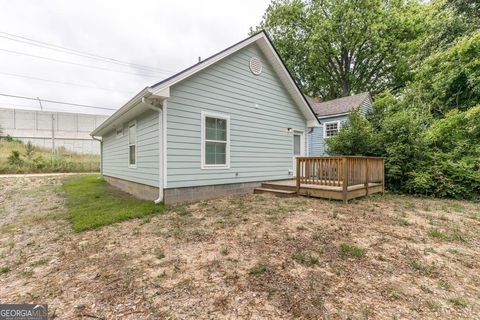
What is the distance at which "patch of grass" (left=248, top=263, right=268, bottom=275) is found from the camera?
100 inches

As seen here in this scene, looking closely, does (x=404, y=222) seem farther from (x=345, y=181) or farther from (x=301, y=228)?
(x=301, y=228)

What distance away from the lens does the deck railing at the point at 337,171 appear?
5.88 meters

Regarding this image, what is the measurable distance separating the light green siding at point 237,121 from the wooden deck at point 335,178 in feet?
4.85

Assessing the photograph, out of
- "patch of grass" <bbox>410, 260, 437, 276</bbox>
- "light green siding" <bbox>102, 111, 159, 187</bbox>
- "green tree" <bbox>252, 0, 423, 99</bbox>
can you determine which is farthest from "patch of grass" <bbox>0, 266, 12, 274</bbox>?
"green tree" <bbox>252, 0, 423, 99</bbox>

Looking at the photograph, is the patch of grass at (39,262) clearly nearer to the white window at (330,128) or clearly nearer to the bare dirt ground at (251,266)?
the bare dirt ground at (251,266)

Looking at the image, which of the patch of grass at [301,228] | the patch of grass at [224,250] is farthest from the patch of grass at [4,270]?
the patch of grass at [301,228]

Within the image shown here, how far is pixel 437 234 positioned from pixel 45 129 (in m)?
31.9

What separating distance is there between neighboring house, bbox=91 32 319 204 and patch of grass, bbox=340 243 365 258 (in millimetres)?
4087

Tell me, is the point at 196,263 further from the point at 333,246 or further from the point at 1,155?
the point at 1,155

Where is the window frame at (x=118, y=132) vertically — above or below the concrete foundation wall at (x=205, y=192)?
above

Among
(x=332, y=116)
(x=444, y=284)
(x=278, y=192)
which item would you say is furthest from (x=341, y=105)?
(x=444, y=284)

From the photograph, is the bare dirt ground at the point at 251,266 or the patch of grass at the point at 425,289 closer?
the bare dirt ground at the point at 251,266

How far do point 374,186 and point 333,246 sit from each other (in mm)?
4843

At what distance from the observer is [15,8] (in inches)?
416
